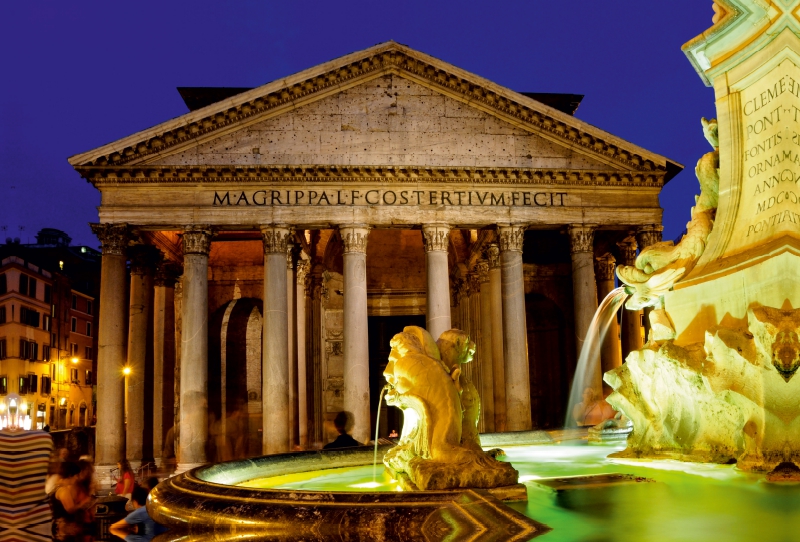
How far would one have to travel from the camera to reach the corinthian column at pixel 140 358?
2039 cm

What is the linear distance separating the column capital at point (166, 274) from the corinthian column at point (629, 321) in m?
14.4

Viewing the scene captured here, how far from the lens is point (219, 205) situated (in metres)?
19.3

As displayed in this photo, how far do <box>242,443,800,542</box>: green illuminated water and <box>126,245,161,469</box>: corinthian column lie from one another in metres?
16.7

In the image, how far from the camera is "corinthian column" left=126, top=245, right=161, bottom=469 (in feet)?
66.9

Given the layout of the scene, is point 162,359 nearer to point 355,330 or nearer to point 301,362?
point 301,362

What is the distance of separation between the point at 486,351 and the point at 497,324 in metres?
1.50

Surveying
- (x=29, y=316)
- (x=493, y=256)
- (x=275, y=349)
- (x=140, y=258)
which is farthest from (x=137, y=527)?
(x=29, y=316)

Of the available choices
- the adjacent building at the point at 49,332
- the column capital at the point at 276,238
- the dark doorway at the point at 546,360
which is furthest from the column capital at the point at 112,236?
the adjacent building at the point at 49,332

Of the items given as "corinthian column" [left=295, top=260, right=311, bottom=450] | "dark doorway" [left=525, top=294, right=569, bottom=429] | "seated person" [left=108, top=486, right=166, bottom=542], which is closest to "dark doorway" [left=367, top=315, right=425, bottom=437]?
"corinthian column" [left=295, top=260, right=311, bottom=450]

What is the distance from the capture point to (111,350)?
18.7 metres

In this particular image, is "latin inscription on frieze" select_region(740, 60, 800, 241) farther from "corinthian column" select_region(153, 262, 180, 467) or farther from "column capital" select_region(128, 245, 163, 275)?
"corinthian column" select_region(153, 262, 180, 467)

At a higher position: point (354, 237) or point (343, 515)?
point (354, 237)

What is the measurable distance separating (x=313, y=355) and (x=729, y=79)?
20.5 m

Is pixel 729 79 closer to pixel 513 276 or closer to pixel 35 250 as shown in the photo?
pixel 513 276
